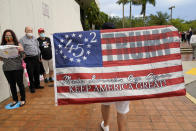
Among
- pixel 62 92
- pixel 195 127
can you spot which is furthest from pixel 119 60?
pixel 195 127

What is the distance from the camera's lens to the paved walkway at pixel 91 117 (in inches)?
111

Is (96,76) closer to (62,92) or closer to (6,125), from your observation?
(62,92)

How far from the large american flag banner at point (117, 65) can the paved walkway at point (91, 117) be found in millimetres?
908

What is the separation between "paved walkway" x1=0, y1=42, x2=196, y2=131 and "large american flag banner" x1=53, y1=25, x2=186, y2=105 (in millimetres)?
908

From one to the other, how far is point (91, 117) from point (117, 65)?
1.49 meters

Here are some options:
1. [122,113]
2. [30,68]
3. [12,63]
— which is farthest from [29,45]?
[122,113]

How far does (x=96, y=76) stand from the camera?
2201 mm

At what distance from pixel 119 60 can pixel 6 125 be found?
2.47 m

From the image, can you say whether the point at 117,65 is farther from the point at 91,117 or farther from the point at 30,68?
the point at 30,68

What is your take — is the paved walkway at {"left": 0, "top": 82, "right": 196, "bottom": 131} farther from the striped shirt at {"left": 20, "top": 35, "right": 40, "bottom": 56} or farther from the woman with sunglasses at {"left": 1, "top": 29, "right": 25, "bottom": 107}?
the striped shirt at {"left": 20, "top": 35, "right": 40, "bottom": 56}

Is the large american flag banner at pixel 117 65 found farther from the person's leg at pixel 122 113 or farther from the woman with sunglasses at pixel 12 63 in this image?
the woman with sunglasses at pixel 12 63

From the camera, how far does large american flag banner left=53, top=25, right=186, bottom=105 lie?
7.14 ft

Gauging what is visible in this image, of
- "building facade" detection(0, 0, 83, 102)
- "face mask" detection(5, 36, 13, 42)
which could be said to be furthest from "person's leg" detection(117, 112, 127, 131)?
"building facade" detection(0, 0, 83, 102)

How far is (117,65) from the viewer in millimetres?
2205
